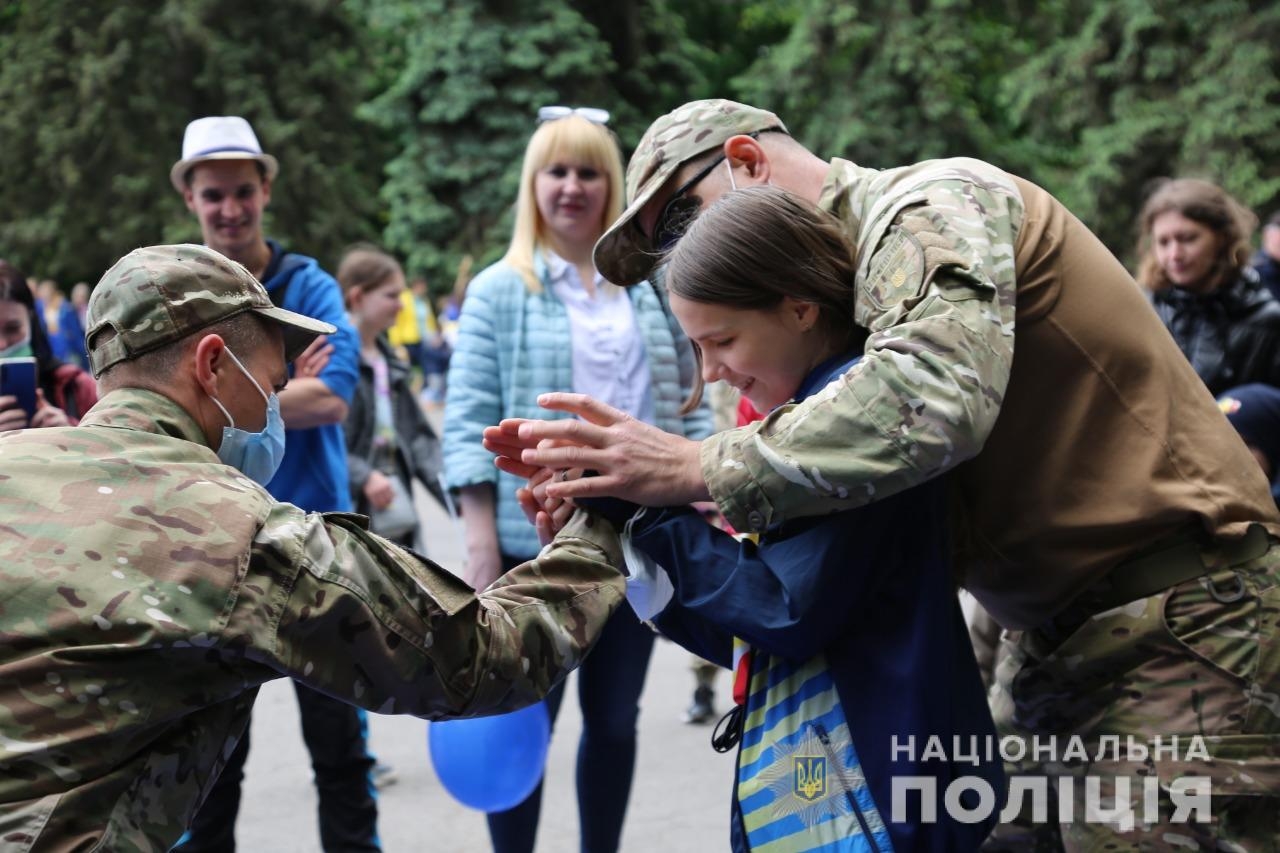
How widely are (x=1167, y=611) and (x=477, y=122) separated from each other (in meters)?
20.6

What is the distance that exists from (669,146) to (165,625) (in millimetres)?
1174

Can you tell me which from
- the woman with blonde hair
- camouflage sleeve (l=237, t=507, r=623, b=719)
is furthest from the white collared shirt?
camouflage sleeve (l=237, t=507, r=623, b=719)

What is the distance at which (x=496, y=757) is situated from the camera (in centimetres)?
383

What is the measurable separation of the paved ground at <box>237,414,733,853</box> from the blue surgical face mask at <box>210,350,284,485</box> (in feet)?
8.70

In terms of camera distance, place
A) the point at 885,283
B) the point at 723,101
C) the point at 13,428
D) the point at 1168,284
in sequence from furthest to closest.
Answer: the point at 1168,284
the point at 13,428
the point at 723,101
the point at 885,283

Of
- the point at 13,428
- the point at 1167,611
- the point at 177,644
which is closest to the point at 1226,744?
the point at 1167,611

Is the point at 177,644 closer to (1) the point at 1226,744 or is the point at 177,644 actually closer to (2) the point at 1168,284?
(1) the point at 1226,744

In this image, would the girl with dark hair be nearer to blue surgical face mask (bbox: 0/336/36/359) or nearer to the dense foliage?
blue surgical face mask (bbox: 0/336/36/359)

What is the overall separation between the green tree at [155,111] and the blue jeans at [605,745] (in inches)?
889

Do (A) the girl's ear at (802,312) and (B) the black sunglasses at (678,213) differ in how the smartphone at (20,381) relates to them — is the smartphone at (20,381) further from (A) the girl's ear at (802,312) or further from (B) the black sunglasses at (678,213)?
(A) the girl's ear at (802,312)

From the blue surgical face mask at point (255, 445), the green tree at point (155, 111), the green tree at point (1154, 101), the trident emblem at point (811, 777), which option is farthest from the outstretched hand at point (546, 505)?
the green tree at point (155, 111)

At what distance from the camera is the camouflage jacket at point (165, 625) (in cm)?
193

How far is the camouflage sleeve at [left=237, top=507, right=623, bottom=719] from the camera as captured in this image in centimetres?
203

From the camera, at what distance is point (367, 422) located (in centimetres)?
585
